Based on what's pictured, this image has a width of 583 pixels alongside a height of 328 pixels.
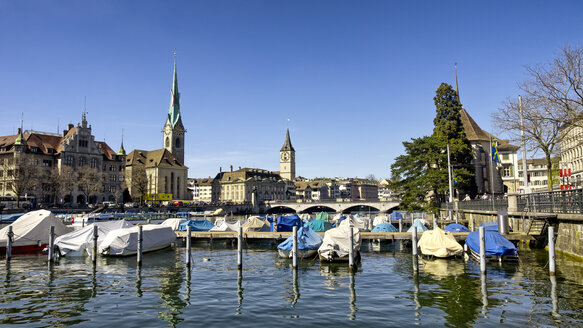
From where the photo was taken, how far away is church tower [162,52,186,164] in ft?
551

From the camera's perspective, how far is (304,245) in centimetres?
2794

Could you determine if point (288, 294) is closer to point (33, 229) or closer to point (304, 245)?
point (304, 245)

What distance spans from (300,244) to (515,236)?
586 inches

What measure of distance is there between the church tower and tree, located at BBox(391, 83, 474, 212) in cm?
11882

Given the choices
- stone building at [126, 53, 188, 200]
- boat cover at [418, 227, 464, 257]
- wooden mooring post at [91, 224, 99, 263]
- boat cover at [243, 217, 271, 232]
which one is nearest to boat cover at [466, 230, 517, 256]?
boat cover at [418, 227, 464, 257]

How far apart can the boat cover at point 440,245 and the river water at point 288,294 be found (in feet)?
2.71

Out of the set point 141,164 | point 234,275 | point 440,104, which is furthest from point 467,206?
point 141,164

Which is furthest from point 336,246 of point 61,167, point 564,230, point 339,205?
point 61,167

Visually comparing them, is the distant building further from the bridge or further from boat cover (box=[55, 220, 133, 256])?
boat cover (box=[55, 220, 133, 256])

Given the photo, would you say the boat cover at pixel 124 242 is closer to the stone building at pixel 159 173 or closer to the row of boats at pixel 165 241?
the row of boats at pixel 165 241

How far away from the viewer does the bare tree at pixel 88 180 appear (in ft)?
319

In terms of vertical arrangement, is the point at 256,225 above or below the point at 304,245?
above

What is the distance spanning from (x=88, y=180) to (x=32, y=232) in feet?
228

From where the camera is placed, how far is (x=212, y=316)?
49.1 feet
